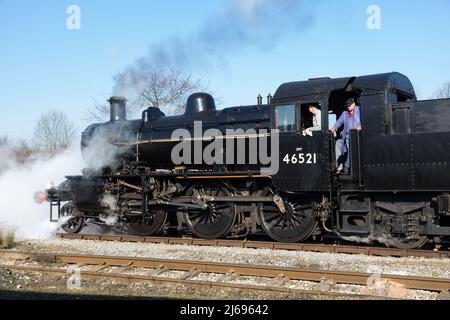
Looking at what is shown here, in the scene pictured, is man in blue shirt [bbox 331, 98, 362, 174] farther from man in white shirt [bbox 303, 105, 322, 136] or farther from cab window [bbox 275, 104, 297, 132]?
cab window [bbox 275, 104, 297, 132]

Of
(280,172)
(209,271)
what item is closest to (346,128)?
(280,172)

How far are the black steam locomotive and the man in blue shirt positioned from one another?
19 centimetres

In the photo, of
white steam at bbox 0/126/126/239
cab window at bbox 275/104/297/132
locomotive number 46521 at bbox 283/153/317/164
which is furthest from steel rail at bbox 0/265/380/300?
white steam at bbox 0/126/126/239

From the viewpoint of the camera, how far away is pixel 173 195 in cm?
1256

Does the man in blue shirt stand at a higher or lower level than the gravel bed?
higher

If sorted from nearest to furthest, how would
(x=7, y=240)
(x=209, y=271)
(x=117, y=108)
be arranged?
(x=209, y=271) → (x=7, y=240) → (x=117, y=108)

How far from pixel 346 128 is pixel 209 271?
13.5ft

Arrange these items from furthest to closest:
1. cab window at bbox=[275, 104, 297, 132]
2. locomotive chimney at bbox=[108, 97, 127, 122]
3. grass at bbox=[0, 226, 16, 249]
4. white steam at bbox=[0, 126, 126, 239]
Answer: white steam at bbox=[0, 126, 126, 239], locomotive chimney at bbox=[108, 97, 127, 122], grass at bbox=[0, 226, 16, 249], cab window at bbox=[275, 104, 297, 132]

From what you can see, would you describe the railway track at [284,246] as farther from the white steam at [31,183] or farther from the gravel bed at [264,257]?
the white steam at [31,183]

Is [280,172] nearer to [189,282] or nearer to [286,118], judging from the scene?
[286,118]

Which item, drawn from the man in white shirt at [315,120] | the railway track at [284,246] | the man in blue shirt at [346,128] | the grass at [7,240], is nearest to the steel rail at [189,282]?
the grass at [7,240]

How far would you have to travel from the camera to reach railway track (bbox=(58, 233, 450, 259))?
9.52 m

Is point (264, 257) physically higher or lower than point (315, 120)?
lower

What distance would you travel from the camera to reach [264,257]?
962cm
